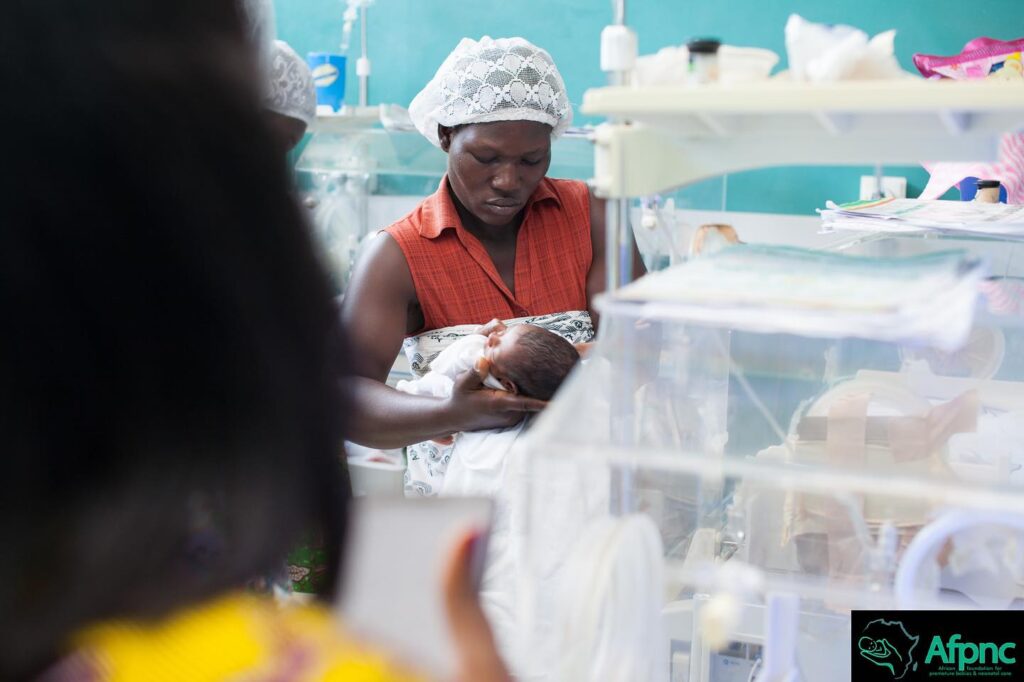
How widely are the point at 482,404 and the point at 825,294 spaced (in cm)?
89

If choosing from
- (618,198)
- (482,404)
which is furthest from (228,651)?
(482,404)

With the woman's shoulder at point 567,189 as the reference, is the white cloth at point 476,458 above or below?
below

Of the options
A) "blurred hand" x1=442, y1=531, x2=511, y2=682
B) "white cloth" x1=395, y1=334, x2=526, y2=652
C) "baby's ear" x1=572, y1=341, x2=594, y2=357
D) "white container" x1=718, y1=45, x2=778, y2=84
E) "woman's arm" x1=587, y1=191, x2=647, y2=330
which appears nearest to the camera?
"blurred hand" x1=442, y1=531, x2=511, y2=682

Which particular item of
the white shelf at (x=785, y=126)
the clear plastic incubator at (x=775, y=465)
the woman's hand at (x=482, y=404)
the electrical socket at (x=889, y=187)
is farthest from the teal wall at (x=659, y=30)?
the white shelf at (x=785, y=126)

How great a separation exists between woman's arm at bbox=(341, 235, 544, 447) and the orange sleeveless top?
0.13 feet

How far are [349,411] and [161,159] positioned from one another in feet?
0.63

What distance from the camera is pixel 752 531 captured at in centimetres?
128

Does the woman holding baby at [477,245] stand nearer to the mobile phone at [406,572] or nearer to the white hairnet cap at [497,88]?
the white hairnet cap at [497,88]

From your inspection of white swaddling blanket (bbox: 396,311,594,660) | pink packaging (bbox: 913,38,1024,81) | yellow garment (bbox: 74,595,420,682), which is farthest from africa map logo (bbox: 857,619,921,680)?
pink packaging (bbox: 913,38,1024,81)

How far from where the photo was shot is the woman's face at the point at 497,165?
1868 mm

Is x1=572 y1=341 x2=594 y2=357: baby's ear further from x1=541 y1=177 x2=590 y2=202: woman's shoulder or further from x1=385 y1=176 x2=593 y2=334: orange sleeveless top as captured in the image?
x1=541 y1=177 x2=590 y2=202: woman's shoulder

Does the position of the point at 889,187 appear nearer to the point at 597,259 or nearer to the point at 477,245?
the point at 597,259

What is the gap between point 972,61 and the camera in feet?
6.81

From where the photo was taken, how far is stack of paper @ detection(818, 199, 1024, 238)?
4.93ft
